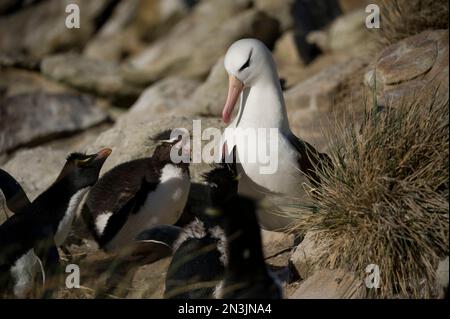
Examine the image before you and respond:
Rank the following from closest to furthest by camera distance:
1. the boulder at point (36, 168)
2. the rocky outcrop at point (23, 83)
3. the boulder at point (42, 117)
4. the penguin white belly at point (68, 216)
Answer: the penguin white belly at point (68, 216) < the boulder at point (36, 168) < the boulder at point (42, 117) < the rocky outcrop at point (23, 83)

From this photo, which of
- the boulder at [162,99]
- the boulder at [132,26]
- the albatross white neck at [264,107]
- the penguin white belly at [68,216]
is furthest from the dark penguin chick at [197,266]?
the boulder at [132,26]

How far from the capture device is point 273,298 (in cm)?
471

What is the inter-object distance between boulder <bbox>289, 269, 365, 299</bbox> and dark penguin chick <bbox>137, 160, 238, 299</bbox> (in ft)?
1.91

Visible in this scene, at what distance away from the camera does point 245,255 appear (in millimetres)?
4598

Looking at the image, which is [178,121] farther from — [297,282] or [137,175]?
[297,282]

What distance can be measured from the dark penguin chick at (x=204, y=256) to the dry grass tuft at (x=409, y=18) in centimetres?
437

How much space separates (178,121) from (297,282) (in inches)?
130

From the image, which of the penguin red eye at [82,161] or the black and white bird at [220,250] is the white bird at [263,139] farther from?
the penguin red eye at [82,161]

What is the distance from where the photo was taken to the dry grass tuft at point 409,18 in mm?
8859

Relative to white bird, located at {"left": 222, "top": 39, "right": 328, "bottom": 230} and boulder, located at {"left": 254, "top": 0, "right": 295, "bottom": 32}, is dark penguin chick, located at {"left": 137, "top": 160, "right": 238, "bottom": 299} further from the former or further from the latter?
boulder, located at {"left": 254, "top": 0, "right": 295, "bottom": 32}

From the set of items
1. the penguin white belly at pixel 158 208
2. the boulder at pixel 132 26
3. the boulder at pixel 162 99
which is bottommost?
the boulder at pixel 132 26

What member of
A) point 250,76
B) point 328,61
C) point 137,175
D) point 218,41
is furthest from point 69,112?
point 250,76

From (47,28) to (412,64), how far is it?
1656 cm

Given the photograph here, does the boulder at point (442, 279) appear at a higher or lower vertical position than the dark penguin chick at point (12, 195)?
lower
